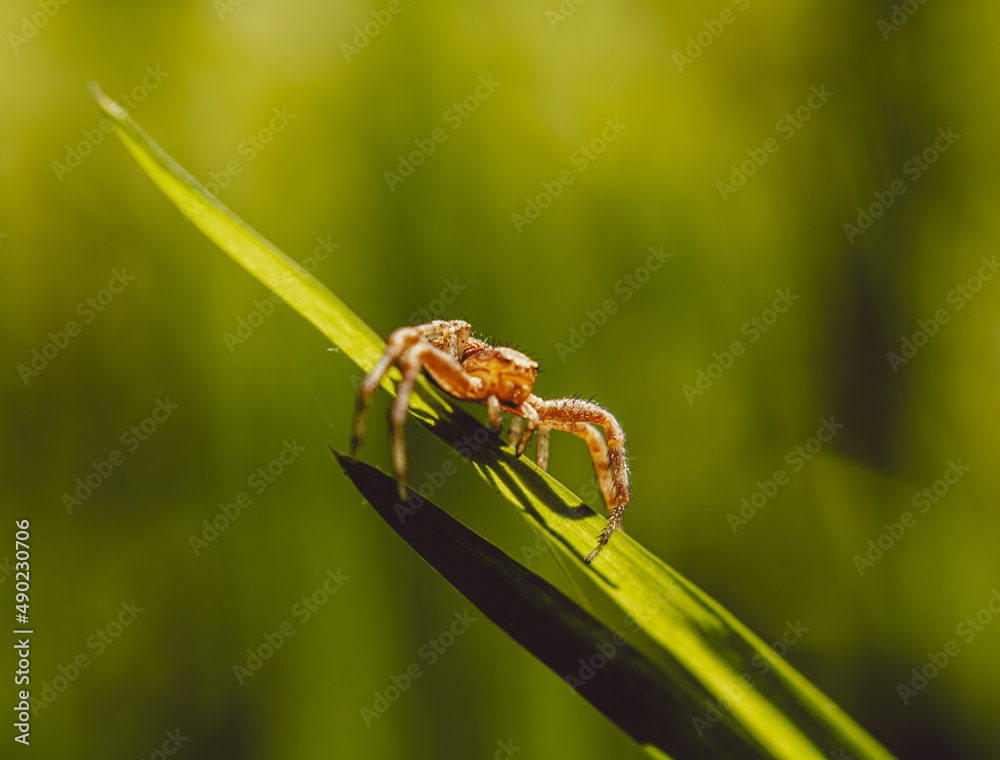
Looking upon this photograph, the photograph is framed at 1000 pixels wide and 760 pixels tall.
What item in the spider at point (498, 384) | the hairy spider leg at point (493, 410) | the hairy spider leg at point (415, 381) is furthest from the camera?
the hairy spider leg at point (493, 410)

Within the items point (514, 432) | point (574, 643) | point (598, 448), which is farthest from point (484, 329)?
point (574, 643)

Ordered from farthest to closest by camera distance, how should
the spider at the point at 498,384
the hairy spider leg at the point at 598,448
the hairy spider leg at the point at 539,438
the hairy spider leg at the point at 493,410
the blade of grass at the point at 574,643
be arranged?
1. the hairy spider leg at the point at 539,438
2. the hairy spider leg at the point at 598,448
3. the hairy spider leg at the point at 493,410
4. the spider at the point at 498,384
5. the blade of grass at the point at 574,643

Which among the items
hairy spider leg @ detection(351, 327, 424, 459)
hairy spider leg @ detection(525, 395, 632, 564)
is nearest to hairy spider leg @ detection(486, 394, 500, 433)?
hairy spider leg @ detection(525, 395, 632, 564)

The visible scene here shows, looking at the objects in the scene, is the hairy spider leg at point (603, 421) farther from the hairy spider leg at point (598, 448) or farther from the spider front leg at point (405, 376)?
the spider front leg at point (405, 376)

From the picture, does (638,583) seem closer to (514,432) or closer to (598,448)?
(598,448)

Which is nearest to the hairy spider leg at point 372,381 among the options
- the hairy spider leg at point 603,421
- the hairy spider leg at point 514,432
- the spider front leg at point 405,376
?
the spider front leg at point 405,376

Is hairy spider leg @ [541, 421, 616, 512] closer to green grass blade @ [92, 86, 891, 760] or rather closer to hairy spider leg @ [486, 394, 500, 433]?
hairy spider leg @ [486, 394, 500, 433]
